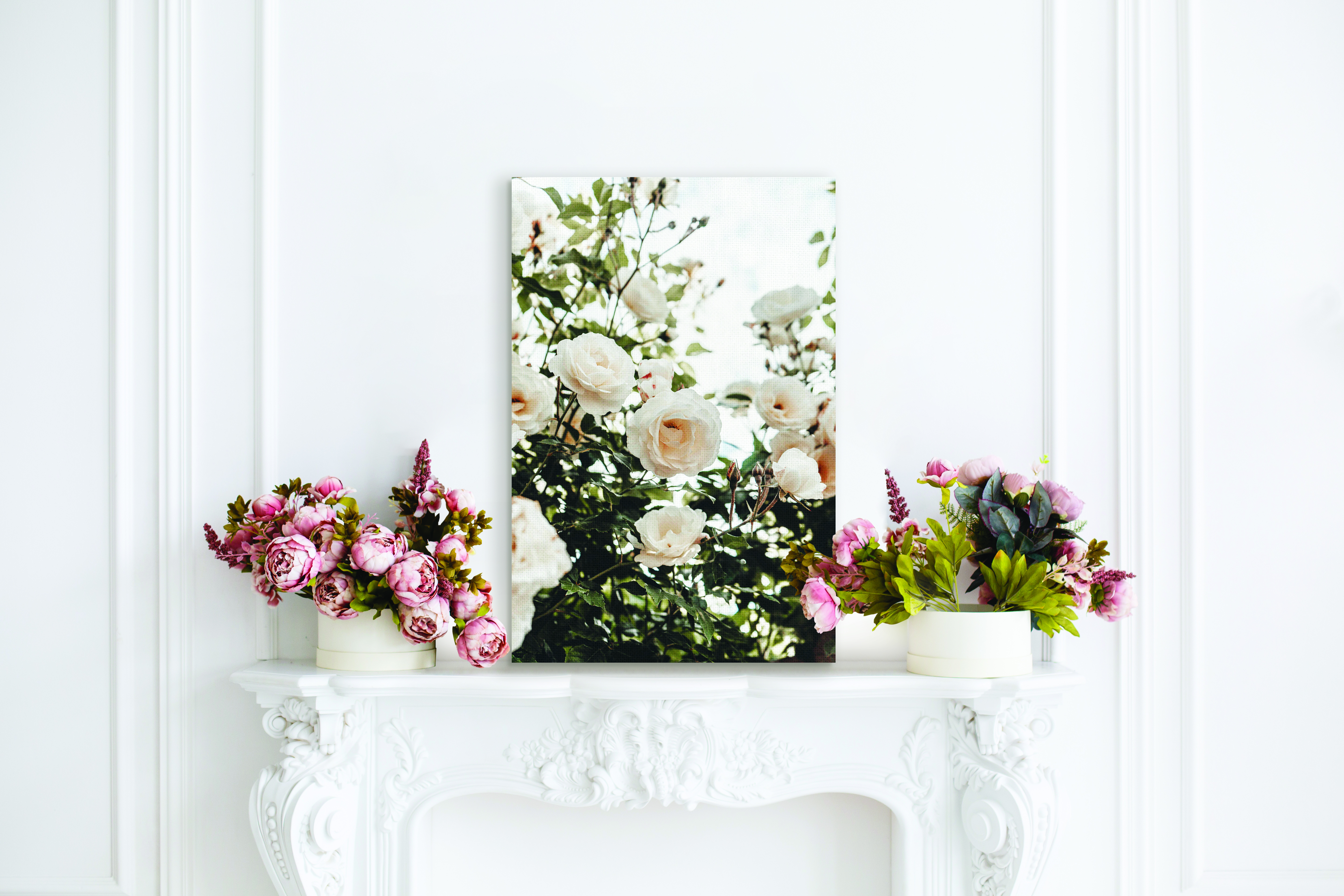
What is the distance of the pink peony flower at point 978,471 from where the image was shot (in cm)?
144

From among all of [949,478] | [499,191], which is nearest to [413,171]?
[499,191]

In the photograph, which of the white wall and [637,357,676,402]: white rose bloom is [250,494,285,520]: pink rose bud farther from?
[637,357,676,402]: white rose bloom

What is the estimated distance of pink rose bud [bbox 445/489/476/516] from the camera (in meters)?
1.45

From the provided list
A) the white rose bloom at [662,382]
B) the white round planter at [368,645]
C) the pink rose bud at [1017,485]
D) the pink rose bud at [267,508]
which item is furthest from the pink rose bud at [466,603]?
the pink rose bud at [1017,485]

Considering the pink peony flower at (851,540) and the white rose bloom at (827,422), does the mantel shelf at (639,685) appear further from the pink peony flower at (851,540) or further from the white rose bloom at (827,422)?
the white rose bloom at (827,422)

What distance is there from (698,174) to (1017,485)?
0.82 m

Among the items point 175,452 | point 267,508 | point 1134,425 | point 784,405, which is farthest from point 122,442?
point 1134,425

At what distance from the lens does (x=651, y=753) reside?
1.45 metres

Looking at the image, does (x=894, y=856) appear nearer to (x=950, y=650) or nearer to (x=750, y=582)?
(x=950, y=650)

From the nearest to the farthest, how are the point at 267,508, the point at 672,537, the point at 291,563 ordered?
the point at 291,563 < the point at 267,508 < the point at 672,537

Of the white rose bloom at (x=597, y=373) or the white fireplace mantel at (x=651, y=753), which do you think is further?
the white rose bloom at (x=597, y=373)

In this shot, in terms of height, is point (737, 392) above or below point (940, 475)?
above

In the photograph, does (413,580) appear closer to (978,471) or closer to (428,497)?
(428,497)

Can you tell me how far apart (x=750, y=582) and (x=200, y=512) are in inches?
41.5
